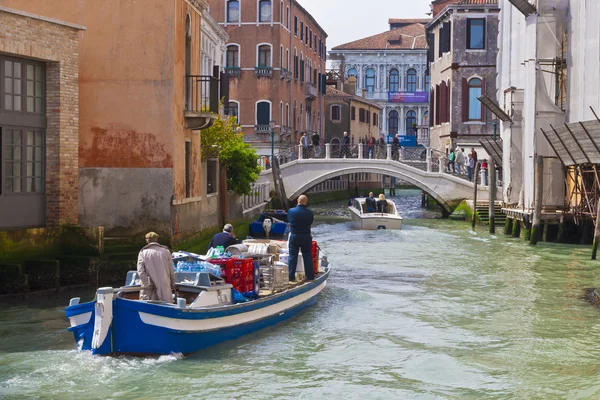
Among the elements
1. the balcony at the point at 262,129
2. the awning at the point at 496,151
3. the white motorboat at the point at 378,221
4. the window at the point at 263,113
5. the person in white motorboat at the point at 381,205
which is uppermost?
the window at the point at 263,113

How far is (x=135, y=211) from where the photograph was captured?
1909cm

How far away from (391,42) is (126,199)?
55.0 meters

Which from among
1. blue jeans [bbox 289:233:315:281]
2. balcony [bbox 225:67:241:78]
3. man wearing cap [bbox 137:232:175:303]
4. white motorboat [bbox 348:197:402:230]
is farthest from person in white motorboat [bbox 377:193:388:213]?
man wearing cap [bbox 137:232:175:303]

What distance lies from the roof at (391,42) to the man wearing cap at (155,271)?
60.8 metres

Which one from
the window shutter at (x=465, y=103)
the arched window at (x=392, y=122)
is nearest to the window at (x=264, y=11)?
the window shutter at (x=465, y=103)

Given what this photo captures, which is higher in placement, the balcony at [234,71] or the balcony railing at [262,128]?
the balcony at [234,71]

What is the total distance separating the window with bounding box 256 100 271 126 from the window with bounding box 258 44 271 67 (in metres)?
1.75

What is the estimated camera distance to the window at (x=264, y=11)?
44688 millimetres

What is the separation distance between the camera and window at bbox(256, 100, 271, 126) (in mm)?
44625

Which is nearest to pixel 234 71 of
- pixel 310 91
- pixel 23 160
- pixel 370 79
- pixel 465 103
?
pixel 310 91

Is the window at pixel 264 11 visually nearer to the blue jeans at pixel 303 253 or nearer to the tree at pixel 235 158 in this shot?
Answer: the tree at pixel 235 158

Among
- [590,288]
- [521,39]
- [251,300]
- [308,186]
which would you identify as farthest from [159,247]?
[308,186]

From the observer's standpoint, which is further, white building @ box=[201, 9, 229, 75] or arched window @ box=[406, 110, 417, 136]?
arched window @ box=[406, 110, 417, 136]

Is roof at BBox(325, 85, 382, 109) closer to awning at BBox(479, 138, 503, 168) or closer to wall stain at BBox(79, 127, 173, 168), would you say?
awning at BBox(479, 138, 503, 168)
